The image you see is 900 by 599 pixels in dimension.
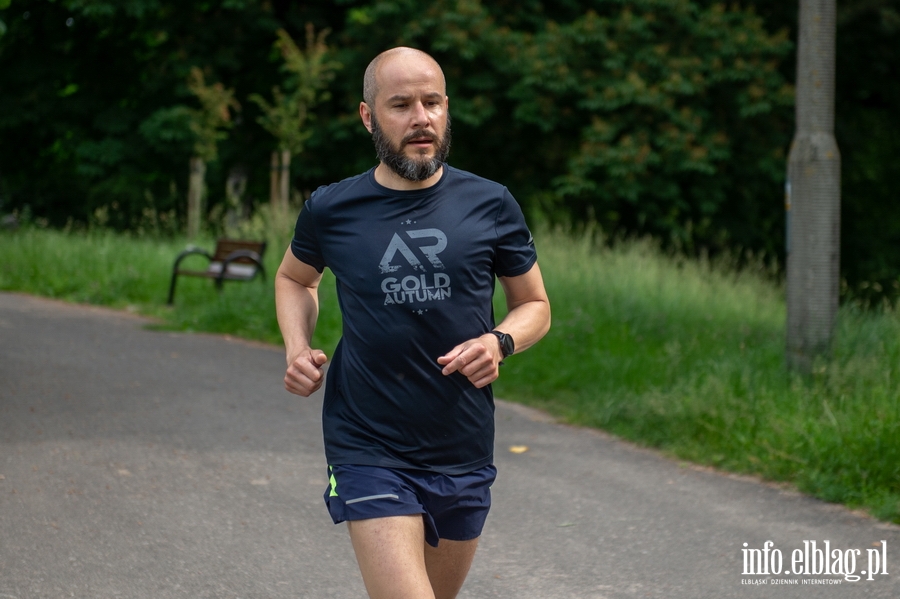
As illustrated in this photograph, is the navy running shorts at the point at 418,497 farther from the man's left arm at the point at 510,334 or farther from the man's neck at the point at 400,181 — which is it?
the man's neck at the point at 400,181

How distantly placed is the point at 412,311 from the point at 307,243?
48 centimetres

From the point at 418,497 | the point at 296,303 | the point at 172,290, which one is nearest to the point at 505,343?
the point at 418,497

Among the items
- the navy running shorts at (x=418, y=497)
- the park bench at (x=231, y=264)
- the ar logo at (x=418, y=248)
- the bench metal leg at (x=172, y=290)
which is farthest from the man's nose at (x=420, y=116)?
the bench metal leg at (x=172, y=290)

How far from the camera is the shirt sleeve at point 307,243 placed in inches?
130

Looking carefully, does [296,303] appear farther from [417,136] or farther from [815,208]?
[815,208]

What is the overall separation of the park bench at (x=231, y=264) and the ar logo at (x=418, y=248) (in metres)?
10.3

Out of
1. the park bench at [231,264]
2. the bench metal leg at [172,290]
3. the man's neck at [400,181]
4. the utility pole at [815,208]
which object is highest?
the man's neck at [400,181]

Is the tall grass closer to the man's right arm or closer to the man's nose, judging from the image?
the man's right arm

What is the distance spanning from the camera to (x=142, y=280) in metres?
14.8

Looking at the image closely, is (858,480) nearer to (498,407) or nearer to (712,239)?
(498,407)

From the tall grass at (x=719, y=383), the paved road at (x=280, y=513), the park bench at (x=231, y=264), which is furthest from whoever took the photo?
the park bench at (x=231, y=264)

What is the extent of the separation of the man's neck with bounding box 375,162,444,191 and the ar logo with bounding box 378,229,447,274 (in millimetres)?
147

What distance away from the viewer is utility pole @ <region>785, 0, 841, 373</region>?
26.8ft

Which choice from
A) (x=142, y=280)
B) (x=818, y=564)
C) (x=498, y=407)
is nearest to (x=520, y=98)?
(x=142, y=280)
